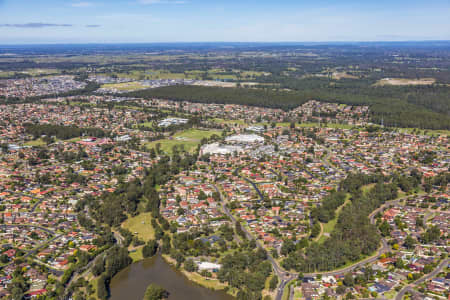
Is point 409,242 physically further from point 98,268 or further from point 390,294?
point 98,268

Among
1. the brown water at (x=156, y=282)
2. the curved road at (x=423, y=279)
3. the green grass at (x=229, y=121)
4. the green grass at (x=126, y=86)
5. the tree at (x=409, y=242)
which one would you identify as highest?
the green grass at (x=126, y=86)

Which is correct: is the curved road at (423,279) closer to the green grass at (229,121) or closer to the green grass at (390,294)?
the green grass at (390,294)

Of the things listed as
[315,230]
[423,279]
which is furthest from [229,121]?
[423,279]

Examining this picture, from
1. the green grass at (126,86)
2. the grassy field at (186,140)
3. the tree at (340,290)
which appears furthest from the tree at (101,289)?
the green grass at (126,86)

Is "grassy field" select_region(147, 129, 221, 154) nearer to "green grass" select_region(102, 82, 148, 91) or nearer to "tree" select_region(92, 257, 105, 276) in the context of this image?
"tree" select_region(92, 257, 105, 276)

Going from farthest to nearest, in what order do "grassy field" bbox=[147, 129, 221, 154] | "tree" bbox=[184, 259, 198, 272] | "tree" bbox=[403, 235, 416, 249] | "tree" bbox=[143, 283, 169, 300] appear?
"grassy field" bbox=[147, 129, 221, 154], "tree" bbox=[403, 235, 416, 249], "tree" bbox=[184, 259, 198, 272], "tree" bbox=[143, 283, 169, 300]

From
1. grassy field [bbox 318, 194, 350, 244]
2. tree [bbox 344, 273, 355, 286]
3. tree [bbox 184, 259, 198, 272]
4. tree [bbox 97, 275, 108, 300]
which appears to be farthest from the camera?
grassy field [bbox 318, 194, 350, 244]

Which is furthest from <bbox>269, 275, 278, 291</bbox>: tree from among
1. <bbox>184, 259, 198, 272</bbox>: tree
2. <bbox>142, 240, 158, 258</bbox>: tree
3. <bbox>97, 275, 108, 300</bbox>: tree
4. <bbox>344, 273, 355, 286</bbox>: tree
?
<bbox>97, 275, 108, 300</bbox>: tree
